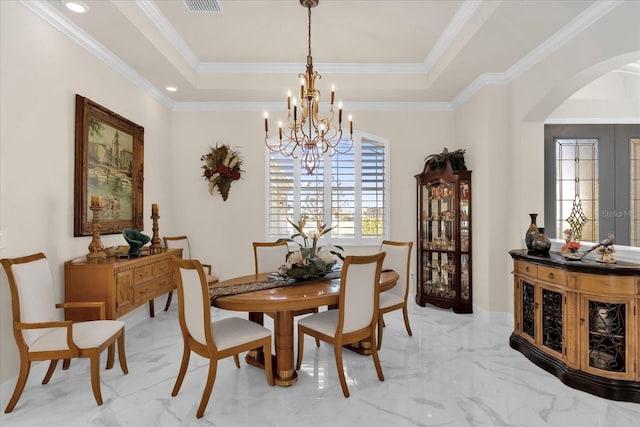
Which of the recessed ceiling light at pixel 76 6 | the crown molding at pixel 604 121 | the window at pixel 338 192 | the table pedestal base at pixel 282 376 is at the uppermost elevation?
the recessed ceiling light at pixel 76 6

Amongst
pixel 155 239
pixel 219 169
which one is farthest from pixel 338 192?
pixel 155 239

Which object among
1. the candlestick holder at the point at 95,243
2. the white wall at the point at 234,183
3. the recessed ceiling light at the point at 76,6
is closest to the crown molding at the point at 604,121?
the white wall at the point at 234,183

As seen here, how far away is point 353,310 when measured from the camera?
2598 mm

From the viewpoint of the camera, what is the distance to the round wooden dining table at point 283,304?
2.43 meters

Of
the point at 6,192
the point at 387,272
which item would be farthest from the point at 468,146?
the point at 6,192

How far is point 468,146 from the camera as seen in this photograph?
187 inches

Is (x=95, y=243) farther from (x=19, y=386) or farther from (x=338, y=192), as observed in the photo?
(x=338, y=192)

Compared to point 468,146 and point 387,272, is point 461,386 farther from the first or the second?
point 468,146

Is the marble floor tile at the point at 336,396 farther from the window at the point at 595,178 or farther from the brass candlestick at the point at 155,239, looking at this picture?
the window at the point at 595,178

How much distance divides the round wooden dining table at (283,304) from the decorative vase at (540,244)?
128cm

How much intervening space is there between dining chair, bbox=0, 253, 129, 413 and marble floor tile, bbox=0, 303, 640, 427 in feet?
0.63

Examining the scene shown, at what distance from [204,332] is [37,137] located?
2.05 m

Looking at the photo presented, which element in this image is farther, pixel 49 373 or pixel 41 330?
pixel 49 373

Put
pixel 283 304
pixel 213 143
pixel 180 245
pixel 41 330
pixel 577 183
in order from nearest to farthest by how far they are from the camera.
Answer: pixel 283 304, pixel 41 330, pixel 577 183, pixel 180 245, pixel 213 143
